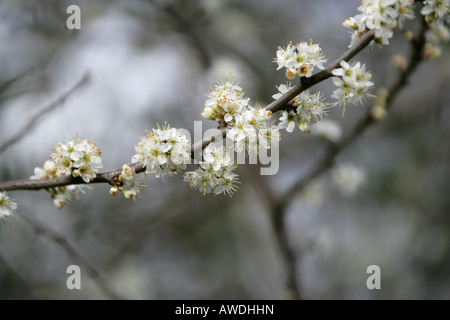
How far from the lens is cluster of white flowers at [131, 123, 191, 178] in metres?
1.62

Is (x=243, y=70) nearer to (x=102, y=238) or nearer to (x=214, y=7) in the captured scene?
(x=214, y=7)

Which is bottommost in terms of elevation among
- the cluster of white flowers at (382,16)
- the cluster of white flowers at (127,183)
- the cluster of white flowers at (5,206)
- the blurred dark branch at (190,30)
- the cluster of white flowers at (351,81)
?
the cluster of white flowers at (5,206)

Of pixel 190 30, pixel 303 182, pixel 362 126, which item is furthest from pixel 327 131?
pixel 190 30

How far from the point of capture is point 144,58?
18.0ft

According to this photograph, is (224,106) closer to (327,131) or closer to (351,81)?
(351,81)

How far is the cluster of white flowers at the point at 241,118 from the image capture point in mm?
1626

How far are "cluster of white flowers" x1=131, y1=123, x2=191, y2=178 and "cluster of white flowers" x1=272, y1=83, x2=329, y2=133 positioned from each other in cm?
45

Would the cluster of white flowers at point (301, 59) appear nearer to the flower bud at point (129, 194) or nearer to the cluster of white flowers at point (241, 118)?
the cluster of white flowers at point (241, 118)

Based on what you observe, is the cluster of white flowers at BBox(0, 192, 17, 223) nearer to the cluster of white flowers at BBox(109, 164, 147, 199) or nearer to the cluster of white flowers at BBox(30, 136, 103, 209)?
the cluster of white flowers at BBox(30, 136, 103, 209)

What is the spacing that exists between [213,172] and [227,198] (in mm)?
4100

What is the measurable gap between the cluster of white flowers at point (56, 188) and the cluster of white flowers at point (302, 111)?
1039 mm

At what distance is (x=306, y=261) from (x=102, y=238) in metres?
3.44

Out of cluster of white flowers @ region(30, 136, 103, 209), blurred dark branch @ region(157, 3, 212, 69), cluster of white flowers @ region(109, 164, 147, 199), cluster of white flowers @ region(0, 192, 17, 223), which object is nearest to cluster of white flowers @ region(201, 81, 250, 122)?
cluster of white flowers @ region(109, 164, 147, 199)

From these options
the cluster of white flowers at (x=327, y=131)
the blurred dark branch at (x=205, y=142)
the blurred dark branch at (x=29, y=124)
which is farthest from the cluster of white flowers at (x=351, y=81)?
the cluster of white flowers at (x=327, y=131)
